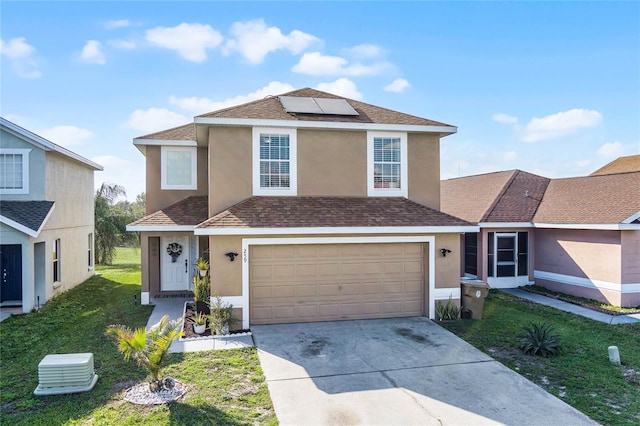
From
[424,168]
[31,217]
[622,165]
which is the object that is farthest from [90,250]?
[622,165]

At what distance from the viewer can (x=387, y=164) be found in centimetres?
1269

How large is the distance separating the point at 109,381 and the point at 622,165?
31.9 m

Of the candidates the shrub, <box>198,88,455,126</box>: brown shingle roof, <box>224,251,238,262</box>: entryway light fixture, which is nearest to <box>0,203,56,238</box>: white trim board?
<box>198,88,455,126</box>: brown shingle roof

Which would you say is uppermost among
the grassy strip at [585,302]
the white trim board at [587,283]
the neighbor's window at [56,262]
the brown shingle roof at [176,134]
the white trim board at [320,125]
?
the brown shingle roof at [176,134]

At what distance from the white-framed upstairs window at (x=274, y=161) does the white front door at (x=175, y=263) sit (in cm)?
506

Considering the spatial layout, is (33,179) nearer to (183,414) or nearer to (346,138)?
(346,138)

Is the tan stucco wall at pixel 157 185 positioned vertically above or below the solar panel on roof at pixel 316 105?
below

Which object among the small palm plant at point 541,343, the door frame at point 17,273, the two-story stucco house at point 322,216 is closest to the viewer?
the small palm plant at point 541,343

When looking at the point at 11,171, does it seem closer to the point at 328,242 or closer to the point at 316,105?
the point at 316,105

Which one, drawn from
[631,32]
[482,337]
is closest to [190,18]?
[482,337]

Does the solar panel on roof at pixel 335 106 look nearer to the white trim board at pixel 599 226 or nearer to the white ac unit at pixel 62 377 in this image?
the white trim board at pixel 599 226

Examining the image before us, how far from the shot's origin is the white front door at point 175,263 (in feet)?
49.1

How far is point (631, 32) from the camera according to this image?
14.4 metres

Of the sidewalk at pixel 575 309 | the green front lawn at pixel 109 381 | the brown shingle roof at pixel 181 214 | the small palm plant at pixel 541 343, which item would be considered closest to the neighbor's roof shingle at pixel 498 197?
the sidewalk at pixel 575 309
